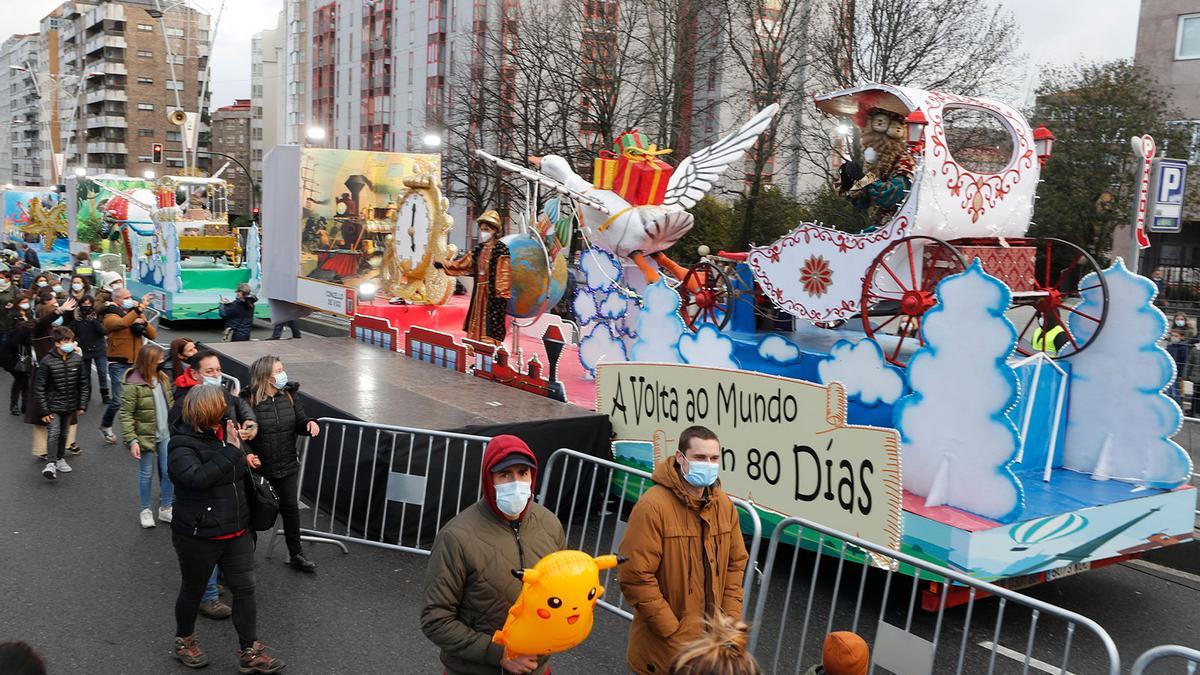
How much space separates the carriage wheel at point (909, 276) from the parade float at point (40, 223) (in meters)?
31.3

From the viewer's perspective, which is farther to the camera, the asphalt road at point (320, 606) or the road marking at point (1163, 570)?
the road marking at point (1163, 570)

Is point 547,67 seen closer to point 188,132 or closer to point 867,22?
point 867,22

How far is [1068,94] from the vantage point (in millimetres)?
22750

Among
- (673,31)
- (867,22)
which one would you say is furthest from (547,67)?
(867,22)

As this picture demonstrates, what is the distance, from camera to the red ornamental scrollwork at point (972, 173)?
7215 millimetres

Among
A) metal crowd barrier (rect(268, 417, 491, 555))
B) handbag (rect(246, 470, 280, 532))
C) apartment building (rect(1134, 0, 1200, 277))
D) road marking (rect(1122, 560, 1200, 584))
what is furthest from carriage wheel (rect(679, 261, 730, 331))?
apartment building (rect(1134, 0, 1200, 277))

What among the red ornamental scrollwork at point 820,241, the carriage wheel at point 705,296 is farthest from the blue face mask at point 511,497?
the carriage wheel at point 705,296

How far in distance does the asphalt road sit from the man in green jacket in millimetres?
2258

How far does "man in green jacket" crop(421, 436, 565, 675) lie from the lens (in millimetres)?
3299

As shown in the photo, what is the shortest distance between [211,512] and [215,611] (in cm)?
141

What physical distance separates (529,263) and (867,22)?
15831 mm

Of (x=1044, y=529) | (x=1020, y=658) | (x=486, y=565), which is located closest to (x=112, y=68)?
(x=1044, y=529)

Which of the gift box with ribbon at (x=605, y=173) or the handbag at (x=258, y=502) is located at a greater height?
the gift box with ribbon at (x=605, y=173)

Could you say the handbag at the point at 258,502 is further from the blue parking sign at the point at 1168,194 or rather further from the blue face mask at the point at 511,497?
the blue parking sign at the point at 1168,194
